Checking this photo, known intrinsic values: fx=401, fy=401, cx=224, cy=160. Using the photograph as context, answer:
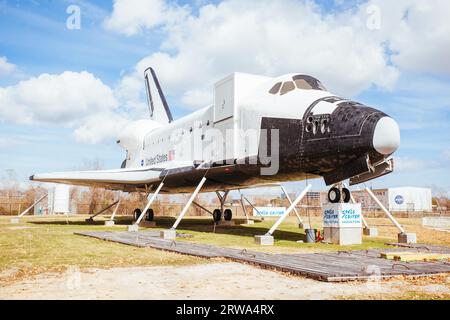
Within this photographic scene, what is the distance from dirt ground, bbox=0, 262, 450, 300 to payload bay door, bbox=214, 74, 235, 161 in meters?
7.31

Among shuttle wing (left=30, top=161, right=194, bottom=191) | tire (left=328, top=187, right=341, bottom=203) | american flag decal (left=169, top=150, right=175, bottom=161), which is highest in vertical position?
american flag decal (left=169, top=150, right=175, bottom=161)

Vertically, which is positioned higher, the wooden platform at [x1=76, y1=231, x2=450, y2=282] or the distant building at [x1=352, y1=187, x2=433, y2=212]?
the distant building at [x1=352, y1=187, x2=433, y2=212]

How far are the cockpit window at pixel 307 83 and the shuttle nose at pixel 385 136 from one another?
9.09 feet

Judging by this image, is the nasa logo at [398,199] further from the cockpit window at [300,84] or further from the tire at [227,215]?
the cockpit window at [300,84]

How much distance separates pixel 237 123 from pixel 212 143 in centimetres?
174

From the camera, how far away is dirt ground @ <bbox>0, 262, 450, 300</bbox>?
14.8 ft

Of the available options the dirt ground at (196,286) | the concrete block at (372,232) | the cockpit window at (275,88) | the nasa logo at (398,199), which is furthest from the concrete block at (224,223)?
the nasa logo at (398,199)

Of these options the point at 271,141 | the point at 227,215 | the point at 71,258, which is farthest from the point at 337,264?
the point at 227,215

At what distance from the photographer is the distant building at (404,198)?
64250 mm

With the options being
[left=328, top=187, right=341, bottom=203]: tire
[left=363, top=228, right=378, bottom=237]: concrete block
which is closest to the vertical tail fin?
[left=363, top=228, right=378, bottom=237]: concrete block

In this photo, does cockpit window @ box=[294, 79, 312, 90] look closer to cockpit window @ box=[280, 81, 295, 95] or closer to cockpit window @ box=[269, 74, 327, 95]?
cockpit window @ box=[269, 74, 327, 95]
